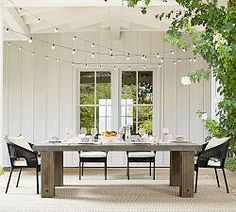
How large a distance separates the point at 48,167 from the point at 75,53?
5181mm

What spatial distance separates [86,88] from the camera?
1086 cm

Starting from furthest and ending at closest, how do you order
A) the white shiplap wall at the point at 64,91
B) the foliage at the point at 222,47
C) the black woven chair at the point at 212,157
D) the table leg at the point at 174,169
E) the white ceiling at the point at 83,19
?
the white shiplap wall at the point at 64,91
the white ceiling at the point at 83,19
the table leg at the point at 174,169
the black woven chair at the point at 212,157
the foliage at the point at 222,47

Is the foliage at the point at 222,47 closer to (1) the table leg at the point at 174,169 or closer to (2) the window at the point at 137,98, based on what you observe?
(1) the table leg at the point at 174,169

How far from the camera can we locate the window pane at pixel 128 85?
425 inches

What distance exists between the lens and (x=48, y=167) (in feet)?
19.5

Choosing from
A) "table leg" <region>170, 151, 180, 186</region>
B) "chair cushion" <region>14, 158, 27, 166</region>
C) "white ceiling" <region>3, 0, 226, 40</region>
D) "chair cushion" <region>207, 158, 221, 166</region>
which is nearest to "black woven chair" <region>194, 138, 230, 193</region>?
"chair cushion" <region>207, 158, 221, 166</region>

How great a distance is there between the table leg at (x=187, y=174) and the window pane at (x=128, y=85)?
493 centimetres

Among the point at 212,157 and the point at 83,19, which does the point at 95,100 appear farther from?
the point at 212,157

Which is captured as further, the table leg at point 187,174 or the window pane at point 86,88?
the window pane at point 86,88

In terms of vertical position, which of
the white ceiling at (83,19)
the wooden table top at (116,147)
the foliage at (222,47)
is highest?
the white ceiling at (83,19)

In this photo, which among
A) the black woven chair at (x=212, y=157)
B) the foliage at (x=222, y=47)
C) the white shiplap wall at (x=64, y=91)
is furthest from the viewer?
the white shiplap wall at (x=64, y=91)

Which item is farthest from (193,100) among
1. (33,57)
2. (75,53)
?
(33,57)

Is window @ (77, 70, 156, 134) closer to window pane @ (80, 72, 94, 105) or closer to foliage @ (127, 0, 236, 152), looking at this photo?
window pane @ (80, 72, 94, 105)

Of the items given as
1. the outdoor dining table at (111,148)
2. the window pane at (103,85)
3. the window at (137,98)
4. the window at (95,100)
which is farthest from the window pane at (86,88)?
the outdoor dining table at (111,148)
